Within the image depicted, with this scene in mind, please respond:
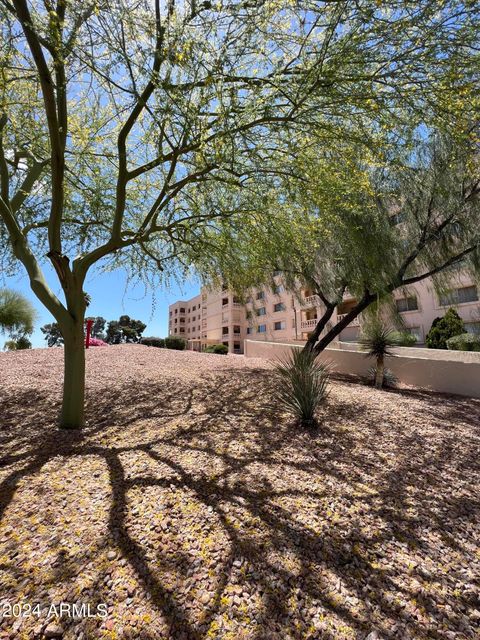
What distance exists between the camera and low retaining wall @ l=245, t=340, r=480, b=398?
366 inches

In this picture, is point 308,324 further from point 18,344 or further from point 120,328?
point 120,328

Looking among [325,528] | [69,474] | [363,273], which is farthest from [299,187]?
[69,474]

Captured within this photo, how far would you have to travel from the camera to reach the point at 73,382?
4.45 metres

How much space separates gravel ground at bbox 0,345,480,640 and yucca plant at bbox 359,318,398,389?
14.6 feet

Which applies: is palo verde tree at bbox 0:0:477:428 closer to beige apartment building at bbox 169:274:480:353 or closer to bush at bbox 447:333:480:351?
beige apartment building at bbox 169:274:480:353

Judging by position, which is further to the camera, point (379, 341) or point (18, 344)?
point (18, 344)

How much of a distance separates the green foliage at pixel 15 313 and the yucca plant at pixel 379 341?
16029 millimetres

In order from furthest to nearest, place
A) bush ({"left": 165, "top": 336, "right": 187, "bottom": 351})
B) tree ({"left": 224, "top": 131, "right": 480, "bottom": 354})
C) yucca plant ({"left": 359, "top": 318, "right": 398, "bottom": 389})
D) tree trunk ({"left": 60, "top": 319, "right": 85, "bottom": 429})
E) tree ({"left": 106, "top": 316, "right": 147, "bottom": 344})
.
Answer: tree ({"left": 106, "top": 316, "right": 147, "bottom": 344})
bush ({"left": 165, "top": 336, "right": 187, "bottom": 351})
yucca plant ({"left": 359, "top": 318, "right": 398, "bottom": 389})
tree ({"left": 224, "top": 131, "right": 480, "bottom": 354})
tree trunk ({"left": 60, "top": 319, "right": 85, "bottom": 429})

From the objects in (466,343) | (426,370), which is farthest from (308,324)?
(426,370)

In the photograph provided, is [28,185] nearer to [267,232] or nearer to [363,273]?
[267,232]

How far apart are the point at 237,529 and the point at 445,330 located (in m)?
19.2

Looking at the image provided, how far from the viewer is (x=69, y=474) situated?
3.12 meters

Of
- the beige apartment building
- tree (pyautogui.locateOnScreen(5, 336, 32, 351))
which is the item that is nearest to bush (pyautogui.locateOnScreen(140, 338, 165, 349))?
the beige apartment building

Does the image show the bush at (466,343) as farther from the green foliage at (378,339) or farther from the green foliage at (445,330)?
the green foliage at (378,339)
